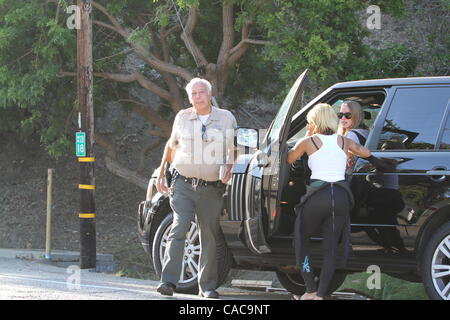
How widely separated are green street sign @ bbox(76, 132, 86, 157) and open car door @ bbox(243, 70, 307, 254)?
22.1 feet

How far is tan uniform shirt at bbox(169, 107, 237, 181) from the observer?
7422 millimetres

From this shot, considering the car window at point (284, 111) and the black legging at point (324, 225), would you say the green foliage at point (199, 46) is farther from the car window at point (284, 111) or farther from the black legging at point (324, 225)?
the black legging at point (324, 225)

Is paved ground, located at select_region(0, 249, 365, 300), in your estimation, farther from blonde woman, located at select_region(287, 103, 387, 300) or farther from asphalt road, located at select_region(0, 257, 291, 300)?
blonde woman, located at select_region(287, 103, 387, 300)

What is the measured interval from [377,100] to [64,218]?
14.5m

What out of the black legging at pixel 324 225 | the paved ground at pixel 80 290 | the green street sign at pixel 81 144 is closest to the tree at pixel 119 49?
the green street sign at pixel 81 144

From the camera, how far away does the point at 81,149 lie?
13.7 metres

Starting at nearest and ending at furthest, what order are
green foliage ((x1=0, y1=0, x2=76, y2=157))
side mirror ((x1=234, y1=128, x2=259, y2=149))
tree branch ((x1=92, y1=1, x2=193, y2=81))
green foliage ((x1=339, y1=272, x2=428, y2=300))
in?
side mirror ((x1=234, y1=128, x2=259, y2=149)) → green foliage ((x1=339, y1=272, x2=428, y2=300)) → green foliage ((x1=0, y1=0, x2=76, y2=157)) → tree branch ((x1=92, y1=1, x2=193, y2=81))

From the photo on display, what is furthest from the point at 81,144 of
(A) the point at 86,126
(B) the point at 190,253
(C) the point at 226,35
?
(B) the point at 190,253

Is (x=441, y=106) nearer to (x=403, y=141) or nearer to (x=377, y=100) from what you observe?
(x=403, y=141)

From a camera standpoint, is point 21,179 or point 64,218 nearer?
point 64,218

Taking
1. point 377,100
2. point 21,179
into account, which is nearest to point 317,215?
point 377,100

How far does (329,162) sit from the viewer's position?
698cm

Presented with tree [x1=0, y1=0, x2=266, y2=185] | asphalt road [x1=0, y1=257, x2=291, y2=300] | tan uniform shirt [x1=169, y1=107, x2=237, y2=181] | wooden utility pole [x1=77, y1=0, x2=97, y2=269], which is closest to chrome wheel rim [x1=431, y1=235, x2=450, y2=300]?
tan uniform shirt [x1=169, y1=107, x2=237, y2=181]

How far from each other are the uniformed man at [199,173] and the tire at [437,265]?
5.85ft
